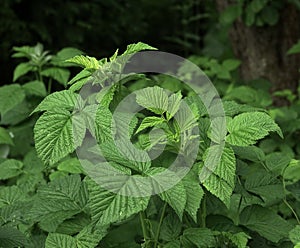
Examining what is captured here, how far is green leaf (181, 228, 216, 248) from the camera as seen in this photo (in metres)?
1.27

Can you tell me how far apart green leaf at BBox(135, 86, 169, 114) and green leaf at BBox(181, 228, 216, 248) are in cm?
27

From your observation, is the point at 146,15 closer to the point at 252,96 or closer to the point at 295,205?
the point at 252,96

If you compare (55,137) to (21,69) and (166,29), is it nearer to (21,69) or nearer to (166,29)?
(21,69)

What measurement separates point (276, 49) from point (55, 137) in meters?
2.34

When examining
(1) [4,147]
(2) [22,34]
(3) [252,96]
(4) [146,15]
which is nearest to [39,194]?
(1) [4,147]

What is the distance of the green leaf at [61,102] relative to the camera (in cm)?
127

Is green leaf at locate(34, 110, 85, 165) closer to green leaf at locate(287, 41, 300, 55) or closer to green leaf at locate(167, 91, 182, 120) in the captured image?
green leaf at locate(167, 91, 182, 120)

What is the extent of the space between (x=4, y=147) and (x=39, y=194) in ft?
3.17

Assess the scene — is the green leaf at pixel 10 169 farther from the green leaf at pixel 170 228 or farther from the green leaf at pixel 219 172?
the green leaf at pixel 219 172

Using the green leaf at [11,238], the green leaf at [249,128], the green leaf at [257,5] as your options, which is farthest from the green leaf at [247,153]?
the green leaf at [257,5]

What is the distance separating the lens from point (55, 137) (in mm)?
1212

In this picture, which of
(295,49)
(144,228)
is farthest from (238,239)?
(295,49)

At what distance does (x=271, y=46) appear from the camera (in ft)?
10.9

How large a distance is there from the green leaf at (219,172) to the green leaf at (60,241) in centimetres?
31
